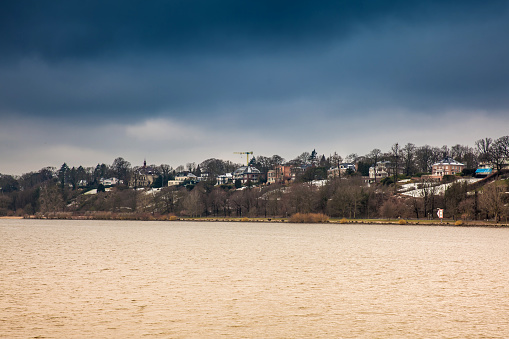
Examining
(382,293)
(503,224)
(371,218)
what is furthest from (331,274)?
(371,218)

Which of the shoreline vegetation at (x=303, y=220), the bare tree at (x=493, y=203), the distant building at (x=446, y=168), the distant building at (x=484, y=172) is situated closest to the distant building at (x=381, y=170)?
the distant building at (x=446, y=168)

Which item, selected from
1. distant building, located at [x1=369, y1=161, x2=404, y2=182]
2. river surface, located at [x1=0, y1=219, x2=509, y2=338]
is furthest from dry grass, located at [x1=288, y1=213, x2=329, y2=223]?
river surface, located at [x1=0, y1=219, x2=509, y2=338]

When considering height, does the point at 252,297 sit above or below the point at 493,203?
below

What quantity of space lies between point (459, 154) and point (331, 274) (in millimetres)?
171936

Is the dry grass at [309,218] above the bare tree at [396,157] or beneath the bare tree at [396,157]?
beneath

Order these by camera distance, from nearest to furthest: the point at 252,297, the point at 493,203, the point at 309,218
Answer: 1. the point at 252,297
2. the point at 493,203
3. the point at 309,218

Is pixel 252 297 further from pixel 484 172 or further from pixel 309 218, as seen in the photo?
pixel 484 172

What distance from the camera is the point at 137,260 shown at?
119ft

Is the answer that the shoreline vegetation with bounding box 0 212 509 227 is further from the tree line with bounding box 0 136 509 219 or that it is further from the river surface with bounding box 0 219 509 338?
the river surface with bounding box 0 219 509 338

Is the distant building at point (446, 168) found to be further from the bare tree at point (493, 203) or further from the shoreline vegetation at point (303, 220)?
the bare tree at point (493, 203)

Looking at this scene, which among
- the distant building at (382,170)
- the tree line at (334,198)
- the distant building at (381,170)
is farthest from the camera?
the distant building at (381,170)

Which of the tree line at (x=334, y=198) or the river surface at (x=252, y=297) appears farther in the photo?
the tree line at (x=334, y=198)

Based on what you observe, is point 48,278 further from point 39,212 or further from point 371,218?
point 39,212

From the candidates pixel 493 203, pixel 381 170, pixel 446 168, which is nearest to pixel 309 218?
pixel 493 203
